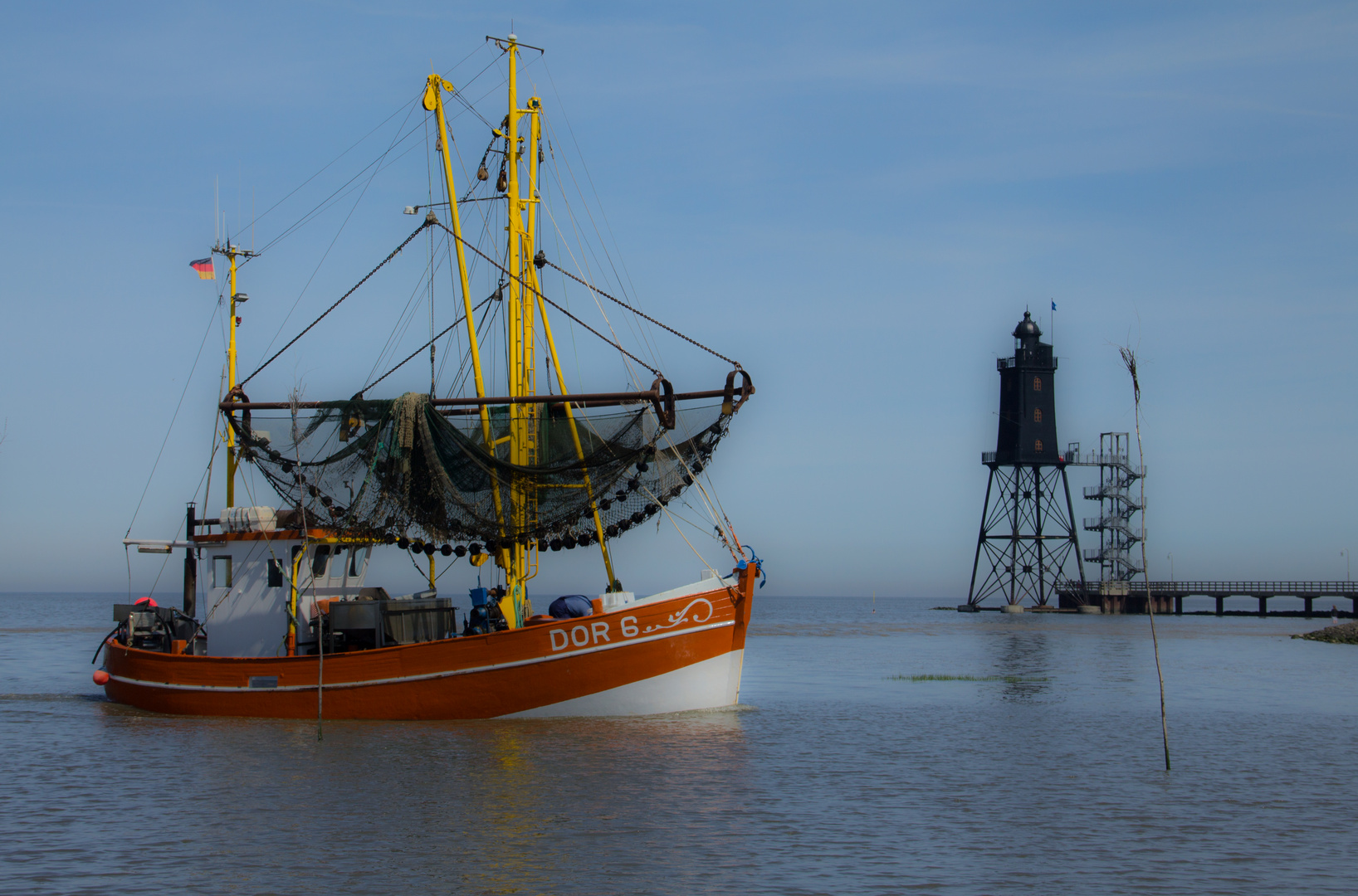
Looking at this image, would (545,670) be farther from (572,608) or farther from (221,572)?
(221,572)

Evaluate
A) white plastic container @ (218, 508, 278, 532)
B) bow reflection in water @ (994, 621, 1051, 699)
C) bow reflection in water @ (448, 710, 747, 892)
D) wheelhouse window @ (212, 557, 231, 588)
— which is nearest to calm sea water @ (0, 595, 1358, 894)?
bow reflection in water @ (448, 710, 747, 892)

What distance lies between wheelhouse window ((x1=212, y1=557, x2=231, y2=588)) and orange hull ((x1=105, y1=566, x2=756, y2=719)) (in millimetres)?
2345

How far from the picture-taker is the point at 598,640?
21.4 meters

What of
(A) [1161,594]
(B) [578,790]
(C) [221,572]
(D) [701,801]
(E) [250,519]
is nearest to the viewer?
(D) [701,801]

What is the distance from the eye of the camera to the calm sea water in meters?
12.4

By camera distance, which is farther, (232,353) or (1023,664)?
(1023,664)

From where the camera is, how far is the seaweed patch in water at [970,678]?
1497 inches

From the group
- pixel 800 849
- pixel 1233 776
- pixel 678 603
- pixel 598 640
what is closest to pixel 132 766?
pixel 598 640

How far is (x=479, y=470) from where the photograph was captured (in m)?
21.7

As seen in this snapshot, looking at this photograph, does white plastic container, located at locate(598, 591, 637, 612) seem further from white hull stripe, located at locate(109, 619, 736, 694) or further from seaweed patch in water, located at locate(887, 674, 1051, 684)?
seaweed patch in water, located at locate(887, 674, 1051, 684)

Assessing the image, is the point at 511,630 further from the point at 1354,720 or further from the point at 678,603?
the point at 1354,720

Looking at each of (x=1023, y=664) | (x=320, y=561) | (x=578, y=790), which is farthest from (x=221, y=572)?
(x=1023, y=664)

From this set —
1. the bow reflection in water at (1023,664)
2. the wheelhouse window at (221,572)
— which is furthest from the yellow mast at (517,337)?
the bow reflection in water at (1023,664)

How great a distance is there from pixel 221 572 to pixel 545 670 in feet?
25.4
